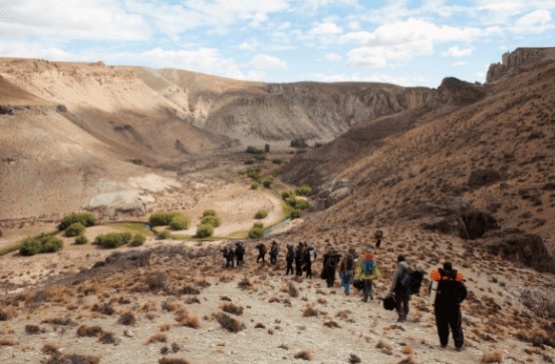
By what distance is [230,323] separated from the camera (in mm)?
12539

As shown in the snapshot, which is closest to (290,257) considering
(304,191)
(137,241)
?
(137,241)

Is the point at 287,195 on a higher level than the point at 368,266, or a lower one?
lower

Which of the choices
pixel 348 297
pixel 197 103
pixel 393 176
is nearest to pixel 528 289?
pixel 348 297

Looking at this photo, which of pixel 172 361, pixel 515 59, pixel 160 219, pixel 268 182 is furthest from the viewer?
pixel 515 59

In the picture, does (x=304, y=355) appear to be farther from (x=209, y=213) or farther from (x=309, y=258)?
(x=209, y=213)

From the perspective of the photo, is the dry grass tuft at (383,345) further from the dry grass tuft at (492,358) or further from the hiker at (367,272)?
the hiker at (367,272)

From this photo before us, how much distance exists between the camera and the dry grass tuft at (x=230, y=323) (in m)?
12.4

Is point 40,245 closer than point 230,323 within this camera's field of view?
No

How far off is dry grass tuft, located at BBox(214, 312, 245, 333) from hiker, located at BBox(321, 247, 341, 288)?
5849 millimetres

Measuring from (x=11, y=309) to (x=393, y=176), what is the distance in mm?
41265

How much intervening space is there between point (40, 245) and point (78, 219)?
29.3 ft

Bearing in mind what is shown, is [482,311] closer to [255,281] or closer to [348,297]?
[348,297]

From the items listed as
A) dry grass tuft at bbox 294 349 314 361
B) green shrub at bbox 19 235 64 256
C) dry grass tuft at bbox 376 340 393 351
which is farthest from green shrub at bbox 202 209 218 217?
dry grass tuft at bbox 294 349 314 361

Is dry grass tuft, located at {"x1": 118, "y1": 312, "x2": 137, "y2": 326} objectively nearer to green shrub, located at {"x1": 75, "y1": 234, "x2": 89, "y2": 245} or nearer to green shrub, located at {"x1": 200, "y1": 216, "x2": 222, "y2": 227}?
green shrub, located at {"x1": 75, "y1": 234, "x2": 89, "y2": 245}
